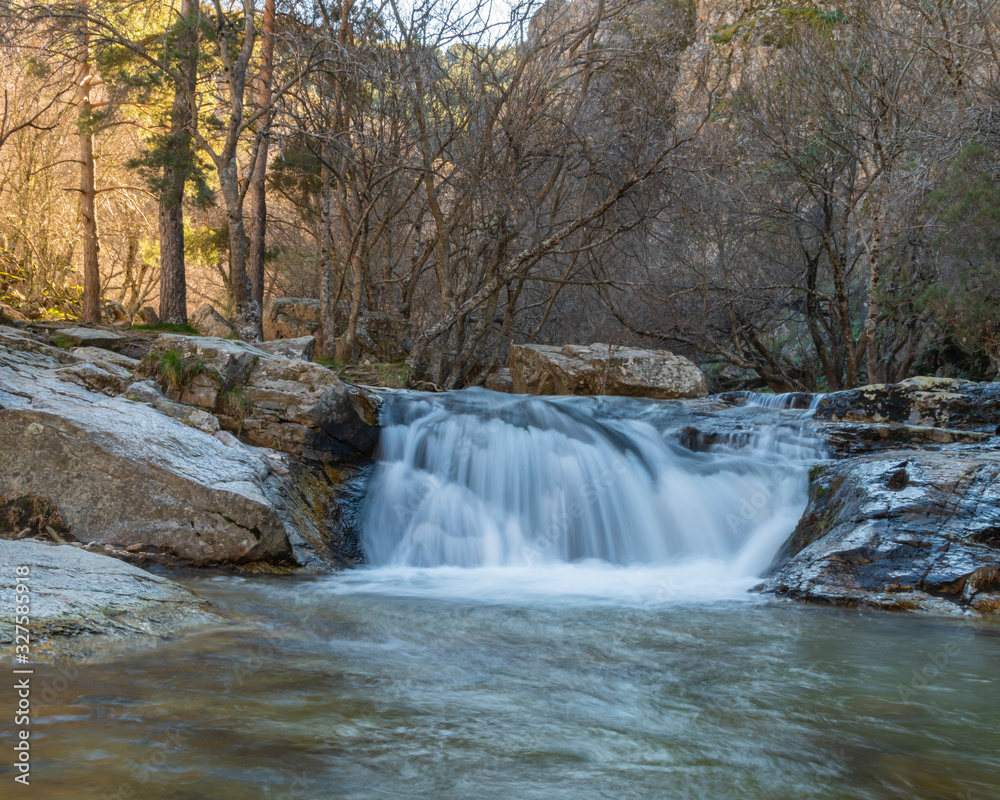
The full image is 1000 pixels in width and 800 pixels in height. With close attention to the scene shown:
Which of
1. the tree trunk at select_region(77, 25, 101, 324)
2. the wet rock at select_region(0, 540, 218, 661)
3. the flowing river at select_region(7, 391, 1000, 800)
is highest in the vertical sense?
the tree trunk at select_region(77, 25, 101, 324)

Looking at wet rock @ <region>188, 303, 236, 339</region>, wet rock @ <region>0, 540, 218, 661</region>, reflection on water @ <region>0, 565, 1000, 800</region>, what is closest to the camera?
reflection on water @ <region>0, 565, 1000, 800</region>

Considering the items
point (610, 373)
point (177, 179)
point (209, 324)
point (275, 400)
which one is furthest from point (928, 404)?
point (209, 324)

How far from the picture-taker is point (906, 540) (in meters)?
5.15

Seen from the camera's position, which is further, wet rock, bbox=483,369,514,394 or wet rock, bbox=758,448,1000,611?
wet rock, bbox=483,369,514,394

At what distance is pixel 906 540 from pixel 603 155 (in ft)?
28.3

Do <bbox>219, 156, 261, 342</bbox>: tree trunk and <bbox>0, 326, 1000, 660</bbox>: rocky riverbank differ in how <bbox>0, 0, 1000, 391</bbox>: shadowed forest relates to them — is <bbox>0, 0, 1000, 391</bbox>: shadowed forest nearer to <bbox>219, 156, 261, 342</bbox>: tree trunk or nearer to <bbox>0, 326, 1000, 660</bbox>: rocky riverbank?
<bbox>219, 156, 261, 342</bbox>: tree trunk

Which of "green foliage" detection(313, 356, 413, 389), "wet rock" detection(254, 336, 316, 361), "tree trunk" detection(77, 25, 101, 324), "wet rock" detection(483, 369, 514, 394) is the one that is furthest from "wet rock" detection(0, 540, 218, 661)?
"tree trunk" detection(77, 25, 101, 324)

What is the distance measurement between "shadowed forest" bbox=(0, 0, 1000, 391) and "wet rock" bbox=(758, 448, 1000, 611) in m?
4.84

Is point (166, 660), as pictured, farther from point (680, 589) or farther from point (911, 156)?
point (911, 156)

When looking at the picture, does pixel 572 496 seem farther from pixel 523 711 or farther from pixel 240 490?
pixel 523 711

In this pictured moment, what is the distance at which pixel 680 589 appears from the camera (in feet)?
18.2

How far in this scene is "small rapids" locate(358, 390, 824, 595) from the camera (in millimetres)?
6484

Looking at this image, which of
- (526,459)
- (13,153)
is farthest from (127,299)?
(526,459)

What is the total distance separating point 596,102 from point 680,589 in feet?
30.5
